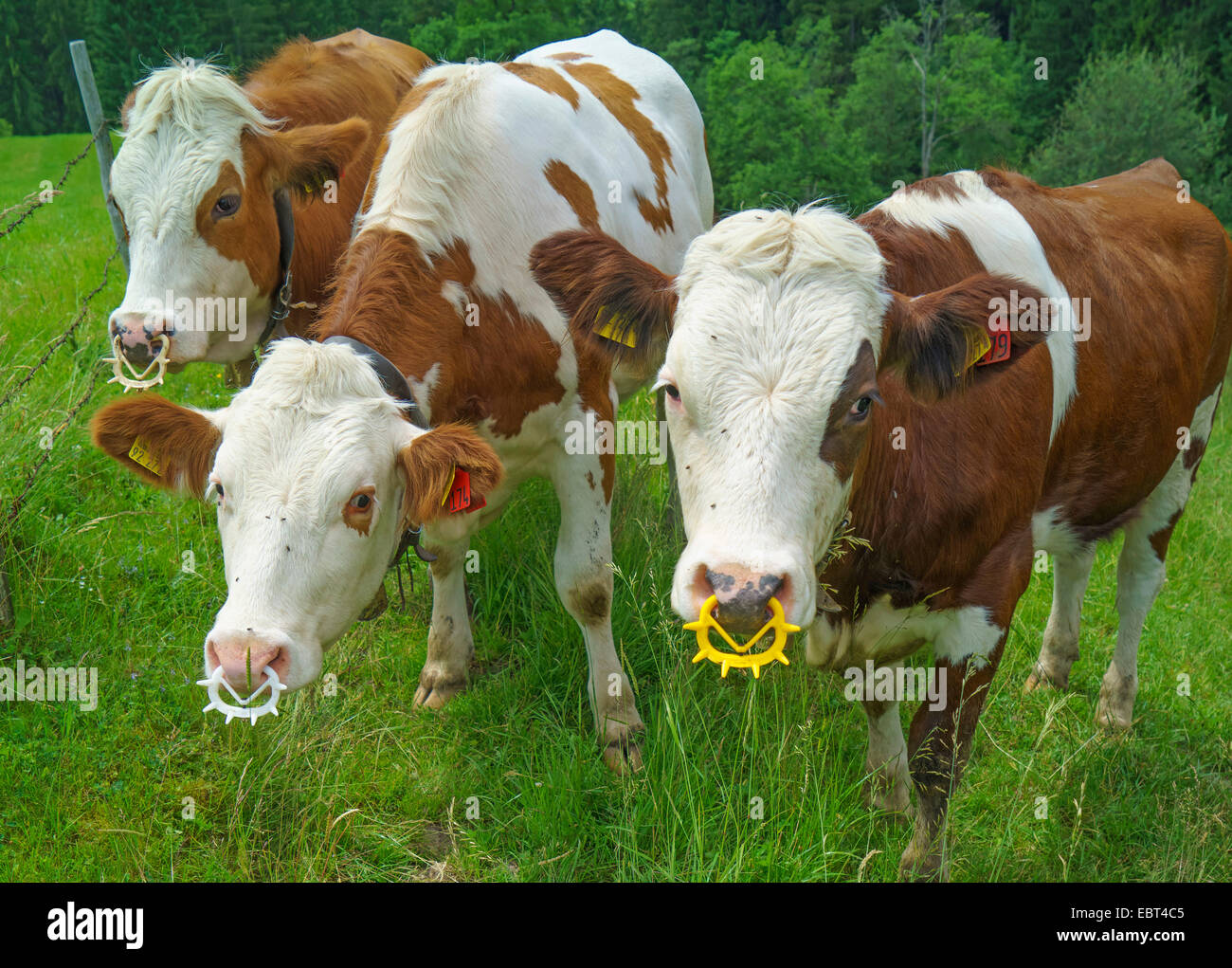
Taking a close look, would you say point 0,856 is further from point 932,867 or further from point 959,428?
point 959,428

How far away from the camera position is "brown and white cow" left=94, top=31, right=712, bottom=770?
2822mm

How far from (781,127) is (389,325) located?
42841 mm

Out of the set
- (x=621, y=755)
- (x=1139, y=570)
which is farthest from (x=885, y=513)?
(x=1139, y=570)

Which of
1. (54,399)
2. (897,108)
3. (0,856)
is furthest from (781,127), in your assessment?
(0,856)

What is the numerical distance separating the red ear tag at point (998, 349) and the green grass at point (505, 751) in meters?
1.36

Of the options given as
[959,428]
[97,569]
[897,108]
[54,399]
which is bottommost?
[97,569]

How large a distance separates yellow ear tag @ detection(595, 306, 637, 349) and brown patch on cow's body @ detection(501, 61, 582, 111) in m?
2.05

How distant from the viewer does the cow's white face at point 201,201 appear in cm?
443

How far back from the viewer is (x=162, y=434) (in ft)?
10.2

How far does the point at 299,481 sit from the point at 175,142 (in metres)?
2.60

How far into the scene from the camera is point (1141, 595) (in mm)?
4832

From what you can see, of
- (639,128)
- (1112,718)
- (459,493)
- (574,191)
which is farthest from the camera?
(639,128)

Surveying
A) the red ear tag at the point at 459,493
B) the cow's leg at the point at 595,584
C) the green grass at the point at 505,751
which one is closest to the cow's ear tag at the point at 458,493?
the red ear tag at the point at 459,493

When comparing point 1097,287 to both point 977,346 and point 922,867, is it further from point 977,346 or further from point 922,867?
point 922,867
